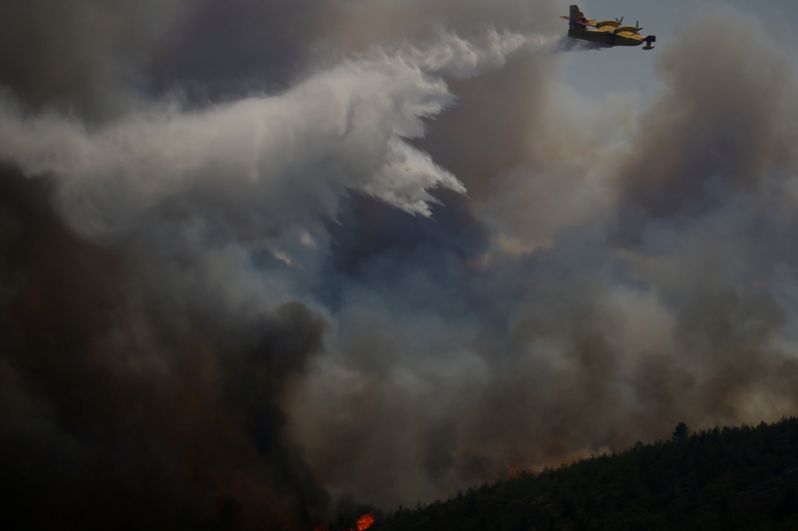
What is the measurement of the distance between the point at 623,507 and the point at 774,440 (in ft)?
134

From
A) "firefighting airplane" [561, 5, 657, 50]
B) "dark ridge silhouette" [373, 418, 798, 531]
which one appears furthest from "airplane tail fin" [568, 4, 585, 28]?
"dark ridge silhouette" [373, 418, 798, 531]

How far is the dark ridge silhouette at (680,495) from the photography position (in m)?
160

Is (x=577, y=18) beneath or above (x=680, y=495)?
above

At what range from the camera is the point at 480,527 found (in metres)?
189

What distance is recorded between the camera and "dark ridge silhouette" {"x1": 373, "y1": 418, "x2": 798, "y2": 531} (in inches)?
6319

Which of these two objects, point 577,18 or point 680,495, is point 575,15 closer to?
point 577,18

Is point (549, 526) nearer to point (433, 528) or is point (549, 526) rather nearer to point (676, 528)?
point (676, 528)

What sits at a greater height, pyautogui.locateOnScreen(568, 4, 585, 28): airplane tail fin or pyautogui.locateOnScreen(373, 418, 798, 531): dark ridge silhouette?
pyautogui.locateOnScreen(568, 4, 585, 28): airplane tail fin

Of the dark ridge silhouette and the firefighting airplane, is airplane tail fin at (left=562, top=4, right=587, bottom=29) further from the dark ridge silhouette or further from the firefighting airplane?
the dark ridge silhouette

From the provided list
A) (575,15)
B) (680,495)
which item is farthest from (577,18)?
(680,495)

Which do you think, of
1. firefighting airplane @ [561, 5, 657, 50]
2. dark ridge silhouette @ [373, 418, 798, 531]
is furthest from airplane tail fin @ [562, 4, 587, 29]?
dark ridge silhouette @ [373, 418, 798, 531]

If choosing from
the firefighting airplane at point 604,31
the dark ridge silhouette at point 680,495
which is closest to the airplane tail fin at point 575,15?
the firefighting airplane at point 604,31

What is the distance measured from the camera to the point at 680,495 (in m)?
177

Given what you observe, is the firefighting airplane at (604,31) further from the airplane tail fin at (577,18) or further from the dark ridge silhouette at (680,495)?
the dark ridge silhouette at (680,495)
